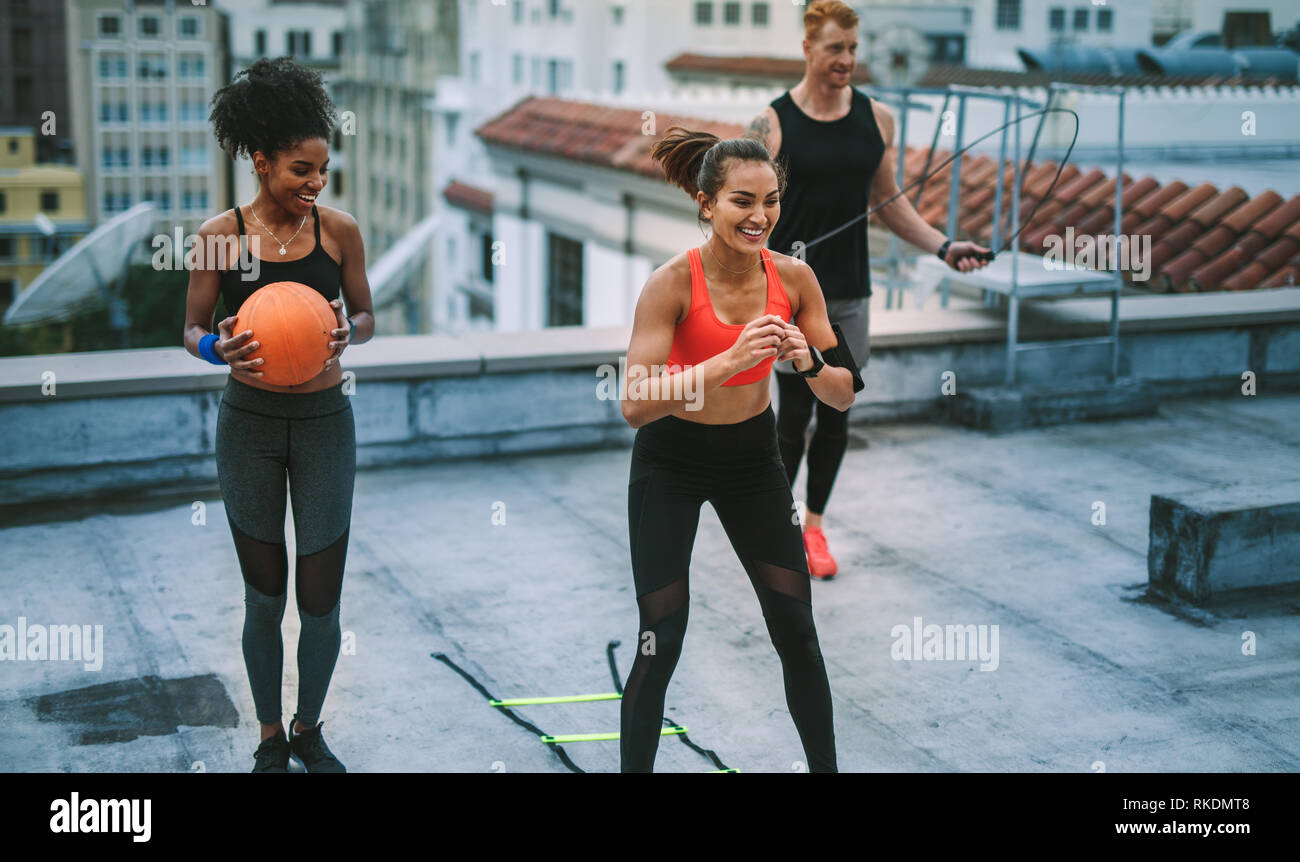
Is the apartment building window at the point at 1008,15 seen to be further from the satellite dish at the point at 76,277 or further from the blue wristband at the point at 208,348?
the blue wristband at the point at 208,348

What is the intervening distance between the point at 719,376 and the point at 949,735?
1725 millimetres

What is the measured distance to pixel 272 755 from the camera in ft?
12.8

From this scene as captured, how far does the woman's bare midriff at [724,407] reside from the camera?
3.56m

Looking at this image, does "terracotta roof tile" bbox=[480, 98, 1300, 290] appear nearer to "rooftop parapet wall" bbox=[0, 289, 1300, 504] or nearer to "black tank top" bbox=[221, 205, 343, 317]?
"rooftop parapet wall" bbox=[0, 289, 1300, 504]

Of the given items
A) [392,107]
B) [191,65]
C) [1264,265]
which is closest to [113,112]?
[191,65]

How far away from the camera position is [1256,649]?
5.05 meters

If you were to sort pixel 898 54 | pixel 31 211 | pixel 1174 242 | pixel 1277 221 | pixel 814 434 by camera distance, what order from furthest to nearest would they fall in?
pixel 31 211
pixel 898 54
pixel 1277 221
pixel 1174 242
pixel 814 434

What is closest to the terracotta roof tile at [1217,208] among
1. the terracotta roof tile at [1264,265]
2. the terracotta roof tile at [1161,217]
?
the terracotta roof tile at [1161,217]

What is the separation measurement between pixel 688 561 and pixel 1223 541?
276cm

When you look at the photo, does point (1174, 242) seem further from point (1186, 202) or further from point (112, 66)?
point (112, 66)

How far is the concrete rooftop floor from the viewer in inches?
168

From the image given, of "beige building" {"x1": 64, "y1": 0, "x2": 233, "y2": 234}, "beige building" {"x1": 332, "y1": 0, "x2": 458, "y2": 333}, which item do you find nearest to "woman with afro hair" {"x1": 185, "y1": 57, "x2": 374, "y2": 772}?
"beige building" {"x1": 332, "y1": 0, "x2": 458, "y2": 333}

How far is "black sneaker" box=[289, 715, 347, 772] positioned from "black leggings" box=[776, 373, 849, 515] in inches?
88.4
